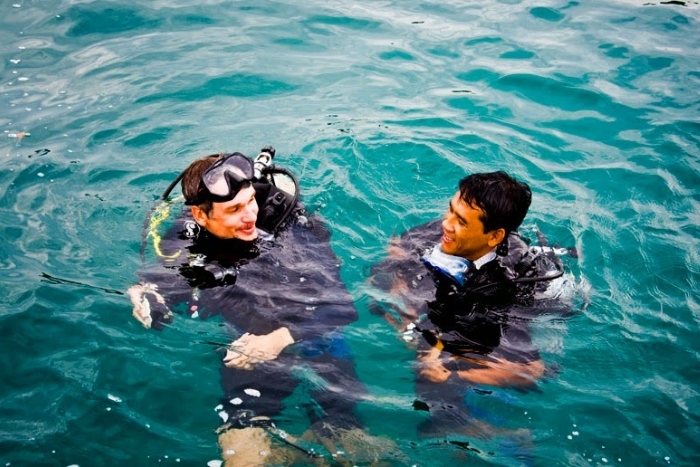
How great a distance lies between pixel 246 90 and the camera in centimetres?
865

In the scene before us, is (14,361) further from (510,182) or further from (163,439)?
(510,182)

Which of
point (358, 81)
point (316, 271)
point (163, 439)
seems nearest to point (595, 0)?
point (358, 81)

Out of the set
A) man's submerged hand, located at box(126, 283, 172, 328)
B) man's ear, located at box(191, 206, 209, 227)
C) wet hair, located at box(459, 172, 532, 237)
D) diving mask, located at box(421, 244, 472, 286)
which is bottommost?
man's submerged hand, located at box(126, 283, 172, 328)

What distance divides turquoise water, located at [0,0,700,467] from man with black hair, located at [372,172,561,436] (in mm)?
169

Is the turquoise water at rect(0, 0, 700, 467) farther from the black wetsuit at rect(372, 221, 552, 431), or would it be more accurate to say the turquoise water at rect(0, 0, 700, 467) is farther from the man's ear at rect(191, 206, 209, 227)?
the man's ear at rect(191, 206, 209, 227)

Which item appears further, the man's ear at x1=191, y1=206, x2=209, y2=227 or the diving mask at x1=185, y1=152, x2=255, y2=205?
the man's ear at x1=191, y1=206, x2=209, y2=227

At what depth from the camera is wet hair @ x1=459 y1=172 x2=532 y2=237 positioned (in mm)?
4633

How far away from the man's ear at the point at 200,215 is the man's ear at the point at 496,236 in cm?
216

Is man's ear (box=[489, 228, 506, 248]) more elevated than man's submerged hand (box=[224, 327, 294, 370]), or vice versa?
man's ear (box=[489, 228, 506, 248])

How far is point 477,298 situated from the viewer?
4.81 meters

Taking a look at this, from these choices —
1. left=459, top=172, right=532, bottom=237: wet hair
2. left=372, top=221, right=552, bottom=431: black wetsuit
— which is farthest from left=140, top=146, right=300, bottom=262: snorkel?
left=459, top=172, right=532, bottom=237: wet hair

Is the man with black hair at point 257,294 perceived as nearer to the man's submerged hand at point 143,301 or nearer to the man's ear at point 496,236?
the man's submerged hand at point 143,301

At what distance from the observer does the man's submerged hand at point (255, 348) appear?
4449 mm

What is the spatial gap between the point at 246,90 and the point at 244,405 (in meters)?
5.39
